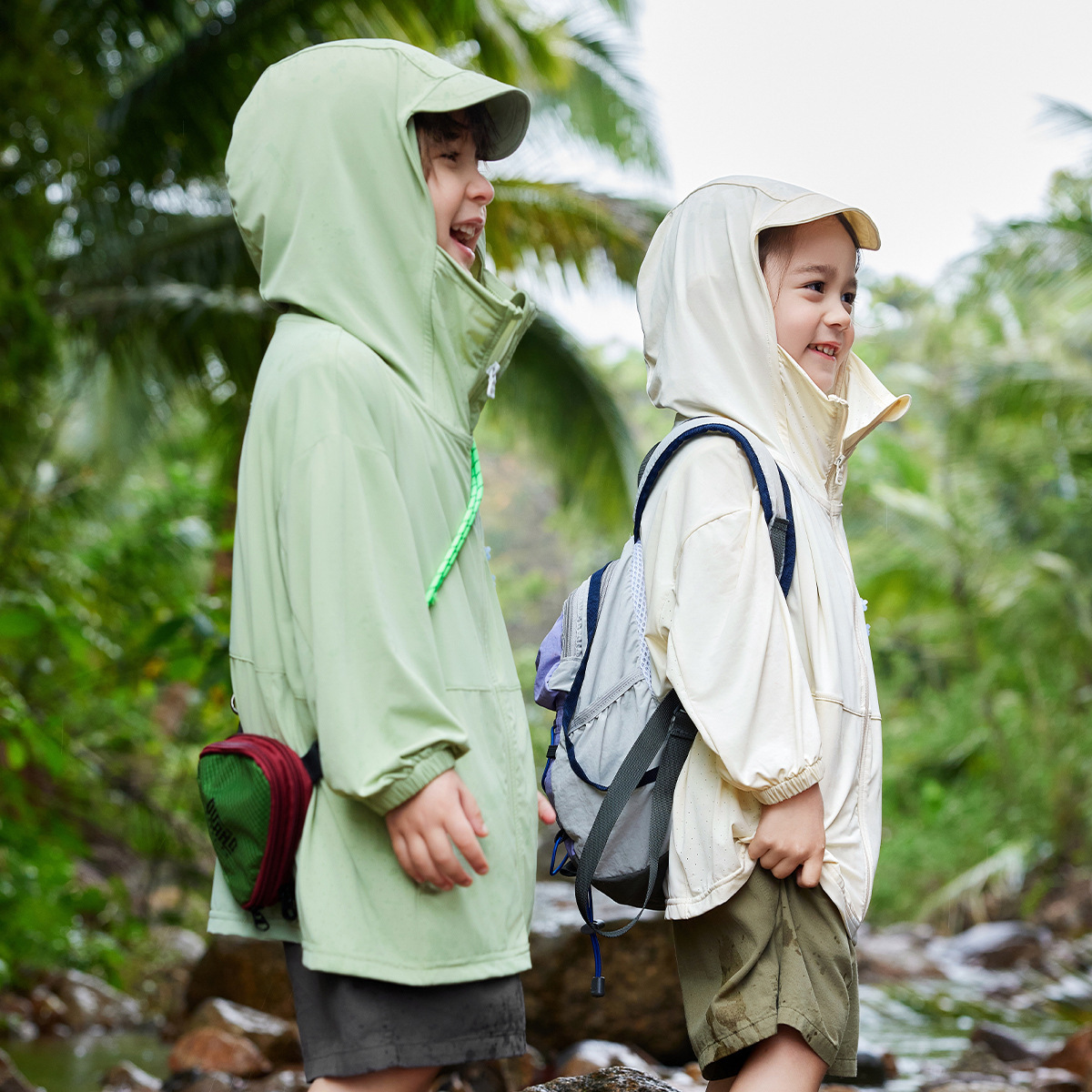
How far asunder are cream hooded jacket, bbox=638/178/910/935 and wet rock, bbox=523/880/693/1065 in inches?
115

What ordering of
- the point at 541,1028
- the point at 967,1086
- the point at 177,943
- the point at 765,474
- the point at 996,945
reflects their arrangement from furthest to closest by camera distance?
the point at 996,945, the point at 177,943, the point at 541,1028, the point at 967,1086, the point at 765,474

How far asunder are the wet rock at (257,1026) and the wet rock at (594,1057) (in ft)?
3.48

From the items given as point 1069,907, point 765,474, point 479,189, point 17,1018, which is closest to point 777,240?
point 765,474

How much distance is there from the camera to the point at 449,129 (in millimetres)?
1866

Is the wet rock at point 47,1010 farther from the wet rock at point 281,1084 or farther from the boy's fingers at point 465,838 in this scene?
the boy's fingers at point 465,838

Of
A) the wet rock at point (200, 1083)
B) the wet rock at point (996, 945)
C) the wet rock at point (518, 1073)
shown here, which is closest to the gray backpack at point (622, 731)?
the wet rock at point (518, 1073)

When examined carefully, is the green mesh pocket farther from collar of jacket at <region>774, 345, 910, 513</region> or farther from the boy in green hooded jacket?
collar of jacket at <region>774, 345, 910, 513</region>

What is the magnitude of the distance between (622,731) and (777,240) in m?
0.94

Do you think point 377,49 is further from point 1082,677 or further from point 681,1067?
point 1082,677

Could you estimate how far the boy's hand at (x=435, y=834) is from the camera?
58.5 inches

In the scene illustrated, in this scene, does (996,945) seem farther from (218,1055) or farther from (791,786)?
(791,786)

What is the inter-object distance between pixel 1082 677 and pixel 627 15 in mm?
9863

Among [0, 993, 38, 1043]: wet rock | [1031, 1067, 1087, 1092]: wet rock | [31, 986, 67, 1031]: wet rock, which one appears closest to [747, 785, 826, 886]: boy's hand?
[1031, 1067, 1087, 1092]: wet rock

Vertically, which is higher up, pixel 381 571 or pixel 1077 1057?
pixel 381 571
